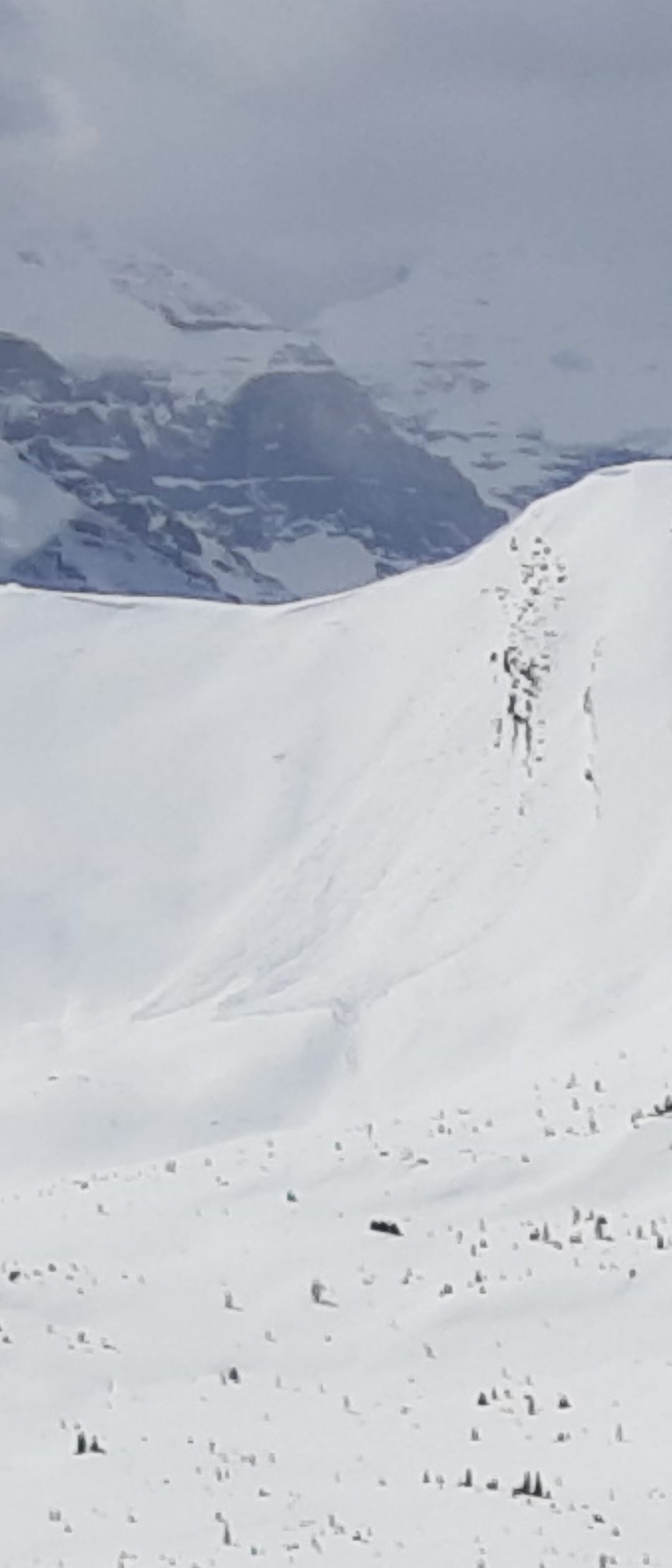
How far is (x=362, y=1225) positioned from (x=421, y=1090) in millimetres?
8508

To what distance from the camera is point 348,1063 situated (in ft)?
92.3

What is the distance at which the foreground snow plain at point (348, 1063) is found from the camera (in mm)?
12383

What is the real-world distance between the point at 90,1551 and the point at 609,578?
29.5 m

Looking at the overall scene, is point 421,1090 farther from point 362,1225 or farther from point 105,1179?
point 362,1225

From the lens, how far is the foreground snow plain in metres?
12.4

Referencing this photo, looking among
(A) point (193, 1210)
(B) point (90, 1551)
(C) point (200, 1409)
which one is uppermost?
(A) point (193, 1210)

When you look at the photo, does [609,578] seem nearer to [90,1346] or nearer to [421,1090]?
[421,1090]

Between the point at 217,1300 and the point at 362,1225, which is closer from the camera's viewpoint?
the point at 217,1300

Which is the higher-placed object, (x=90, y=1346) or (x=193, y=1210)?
(x=193, y=1210)

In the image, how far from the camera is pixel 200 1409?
13.6 m

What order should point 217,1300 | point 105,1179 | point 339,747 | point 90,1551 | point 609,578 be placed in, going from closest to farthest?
point 90,1551, point 217,1300, point 105,1179, point 609,578, point 339,747

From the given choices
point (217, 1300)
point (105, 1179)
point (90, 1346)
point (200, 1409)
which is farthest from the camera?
point (105, 1179)

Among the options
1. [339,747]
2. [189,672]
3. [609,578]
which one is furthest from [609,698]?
[189,672]

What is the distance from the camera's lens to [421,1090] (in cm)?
2606
